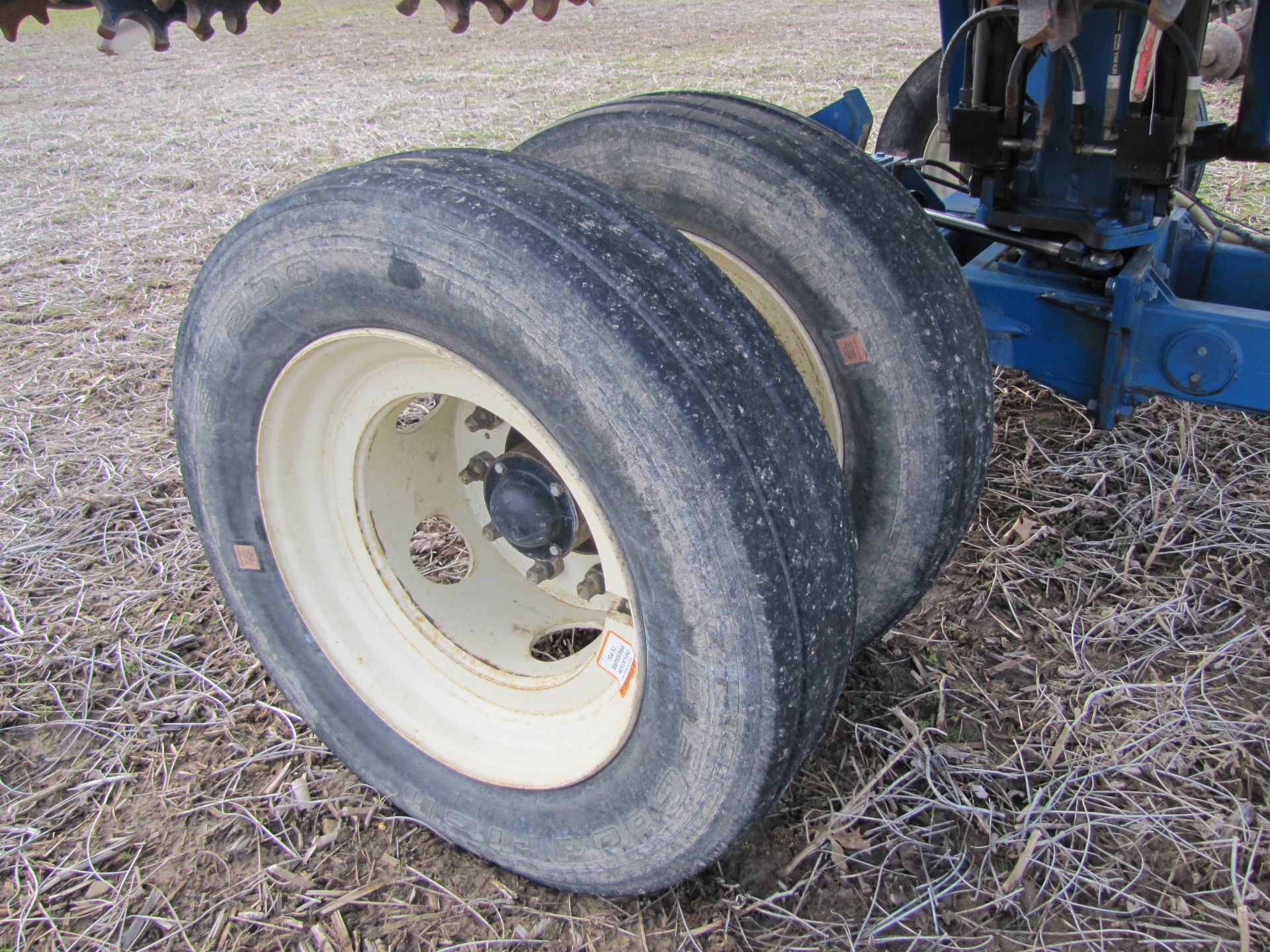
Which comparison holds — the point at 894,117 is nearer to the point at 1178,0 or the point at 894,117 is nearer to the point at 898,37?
the point at 1178,0

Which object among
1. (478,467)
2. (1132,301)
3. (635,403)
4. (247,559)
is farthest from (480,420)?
(1132,301)

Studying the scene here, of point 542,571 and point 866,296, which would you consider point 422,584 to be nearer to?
point 542,571

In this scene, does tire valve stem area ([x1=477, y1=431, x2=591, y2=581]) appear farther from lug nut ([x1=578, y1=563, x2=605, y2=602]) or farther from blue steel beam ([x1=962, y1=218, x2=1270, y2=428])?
blue steel beam ([x1=962, y1=218, x2=1270, y2=428])

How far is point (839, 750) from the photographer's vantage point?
6.12 ft

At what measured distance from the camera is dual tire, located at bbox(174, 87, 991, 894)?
1.20 metres

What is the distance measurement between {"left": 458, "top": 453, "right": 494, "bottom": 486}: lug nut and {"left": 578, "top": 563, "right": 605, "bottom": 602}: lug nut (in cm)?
31

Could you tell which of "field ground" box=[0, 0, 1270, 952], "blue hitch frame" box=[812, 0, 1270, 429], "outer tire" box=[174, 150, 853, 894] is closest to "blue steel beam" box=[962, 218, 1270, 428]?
"blue hitch frame" box=[812, 0, 1270, 429]

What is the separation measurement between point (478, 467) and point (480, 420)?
0.30 feet

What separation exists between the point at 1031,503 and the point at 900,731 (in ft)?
3.08

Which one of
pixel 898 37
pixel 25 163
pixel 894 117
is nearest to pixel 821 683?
pixel 894 117

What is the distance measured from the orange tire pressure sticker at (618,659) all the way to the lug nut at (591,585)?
0.23m

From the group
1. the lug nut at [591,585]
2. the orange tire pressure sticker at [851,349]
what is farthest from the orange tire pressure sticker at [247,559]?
the orange tire pressure sticker at [851,349]

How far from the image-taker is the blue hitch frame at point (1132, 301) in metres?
1.88

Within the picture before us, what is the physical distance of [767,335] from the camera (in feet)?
4.23
